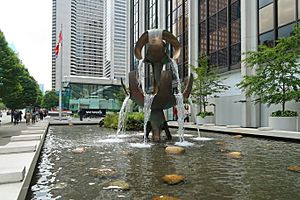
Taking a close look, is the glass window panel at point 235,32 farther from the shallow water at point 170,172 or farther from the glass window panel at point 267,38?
the shallow water at point 170,172

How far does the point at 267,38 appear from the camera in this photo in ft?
70.5

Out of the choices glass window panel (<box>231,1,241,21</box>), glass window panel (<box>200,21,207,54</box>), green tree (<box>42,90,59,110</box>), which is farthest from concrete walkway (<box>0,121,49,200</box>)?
green tree (<box>42,90,59,110</box>)

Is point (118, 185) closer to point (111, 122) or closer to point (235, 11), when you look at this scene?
point (111, 122)

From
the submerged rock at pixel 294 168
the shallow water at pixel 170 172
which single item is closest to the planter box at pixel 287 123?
the shallow water at pixel 170 172

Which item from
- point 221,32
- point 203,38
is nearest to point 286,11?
point 221,32

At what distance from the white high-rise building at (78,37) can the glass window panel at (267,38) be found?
70.3ft

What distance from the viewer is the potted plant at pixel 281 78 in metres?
16.0

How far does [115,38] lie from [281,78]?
247 feet

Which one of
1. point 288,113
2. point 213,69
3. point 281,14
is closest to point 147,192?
point 288,113

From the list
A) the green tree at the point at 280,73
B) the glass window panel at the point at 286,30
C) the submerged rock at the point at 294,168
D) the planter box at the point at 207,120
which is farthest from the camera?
the planter box at the point at 207,120

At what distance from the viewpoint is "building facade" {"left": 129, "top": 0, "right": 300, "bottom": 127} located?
20.8 meters

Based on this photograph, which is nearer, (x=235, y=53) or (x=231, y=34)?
(x=235, y=53)

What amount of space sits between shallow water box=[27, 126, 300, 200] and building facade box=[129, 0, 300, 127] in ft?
42.3

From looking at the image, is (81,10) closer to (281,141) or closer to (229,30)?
(229,30)
